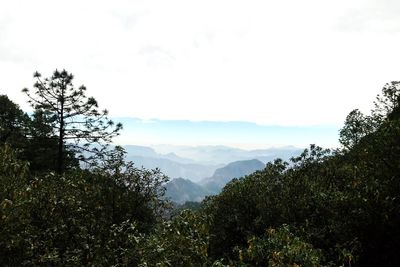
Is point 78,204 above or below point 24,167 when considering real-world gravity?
below

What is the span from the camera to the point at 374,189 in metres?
24.8

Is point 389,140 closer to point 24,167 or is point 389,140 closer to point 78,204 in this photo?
point 78,204

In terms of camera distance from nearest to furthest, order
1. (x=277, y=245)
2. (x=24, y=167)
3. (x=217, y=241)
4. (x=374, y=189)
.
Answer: (x=277, y=245) < (x=24, y=167) < (x=374, y=189) < (x=217, y=241)

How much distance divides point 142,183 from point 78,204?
10.2m

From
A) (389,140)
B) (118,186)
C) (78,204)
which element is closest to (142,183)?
(118,186)

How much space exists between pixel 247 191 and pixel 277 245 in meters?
22.8

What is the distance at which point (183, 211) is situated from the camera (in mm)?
16266

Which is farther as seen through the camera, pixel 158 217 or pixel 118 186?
pixel 158 217

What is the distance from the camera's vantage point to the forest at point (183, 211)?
14952 millimetres

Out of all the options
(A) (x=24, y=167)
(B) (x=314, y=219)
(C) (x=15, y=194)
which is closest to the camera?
(C) (x=15, y=194)

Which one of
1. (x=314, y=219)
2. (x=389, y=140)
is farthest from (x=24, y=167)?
(x=389, y=140)

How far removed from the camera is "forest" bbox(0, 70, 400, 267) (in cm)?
1495

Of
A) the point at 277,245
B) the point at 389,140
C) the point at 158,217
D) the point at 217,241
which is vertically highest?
the point at 389,140

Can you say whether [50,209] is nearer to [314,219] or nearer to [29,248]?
[29,248]
